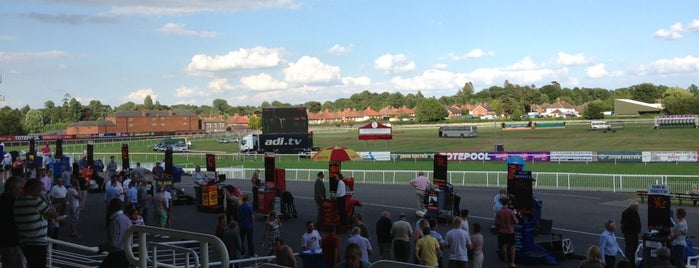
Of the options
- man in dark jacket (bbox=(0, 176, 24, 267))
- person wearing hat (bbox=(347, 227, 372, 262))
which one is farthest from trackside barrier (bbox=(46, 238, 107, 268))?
person wearing hat (bbox=(347, 227, 372, 262))

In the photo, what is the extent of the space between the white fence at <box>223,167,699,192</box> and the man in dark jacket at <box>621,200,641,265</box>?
636 inches

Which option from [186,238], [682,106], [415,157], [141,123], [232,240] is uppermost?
[682,106]

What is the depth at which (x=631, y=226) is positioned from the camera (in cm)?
1305

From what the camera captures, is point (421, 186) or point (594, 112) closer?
point (421, 186)

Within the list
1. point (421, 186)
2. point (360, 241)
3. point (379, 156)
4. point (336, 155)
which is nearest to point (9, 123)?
point (379, 156)

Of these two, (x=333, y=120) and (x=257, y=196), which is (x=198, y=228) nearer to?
(x=257, y=196)

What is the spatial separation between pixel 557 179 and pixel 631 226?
1907cm

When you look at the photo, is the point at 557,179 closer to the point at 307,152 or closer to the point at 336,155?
the point at 336,155

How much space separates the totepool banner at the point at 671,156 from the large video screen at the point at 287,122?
27.9 m

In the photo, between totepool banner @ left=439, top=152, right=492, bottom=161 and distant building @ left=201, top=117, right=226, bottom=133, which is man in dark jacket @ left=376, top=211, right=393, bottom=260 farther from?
distant building @ left=201, top=117, right=226, bottom=133

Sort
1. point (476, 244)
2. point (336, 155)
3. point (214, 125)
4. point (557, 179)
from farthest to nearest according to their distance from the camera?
point (214, 125)
point (557, 179)
point (336, 155)
point (476, 244)

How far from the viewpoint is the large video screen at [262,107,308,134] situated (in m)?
59.7

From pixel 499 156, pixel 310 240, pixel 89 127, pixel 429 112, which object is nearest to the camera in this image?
pixel 310 240

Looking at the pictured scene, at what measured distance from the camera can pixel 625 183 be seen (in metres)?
31.6
